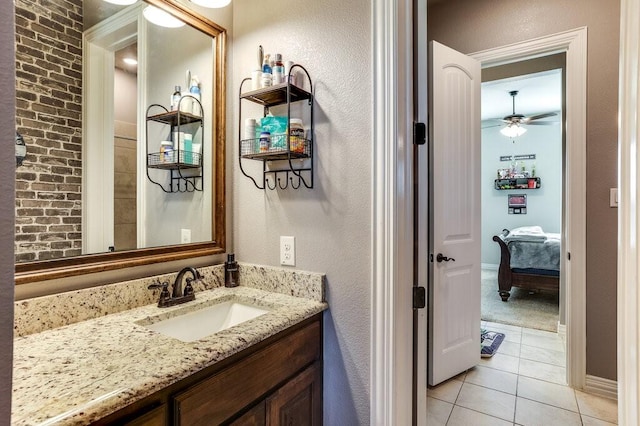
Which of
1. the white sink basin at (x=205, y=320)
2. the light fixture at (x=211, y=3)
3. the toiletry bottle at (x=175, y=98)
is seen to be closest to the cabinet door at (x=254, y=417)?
the white sink basin at (x=205, y=320)

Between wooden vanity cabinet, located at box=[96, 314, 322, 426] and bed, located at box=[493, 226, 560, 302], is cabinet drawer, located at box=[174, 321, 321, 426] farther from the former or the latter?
bed, located at box=[493, 226, 560, 302]

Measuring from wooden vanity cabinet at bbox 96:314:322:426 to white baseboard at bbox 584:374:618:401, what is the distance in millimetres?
2074

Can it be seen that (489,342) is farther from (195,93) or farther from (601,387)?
(195,93)

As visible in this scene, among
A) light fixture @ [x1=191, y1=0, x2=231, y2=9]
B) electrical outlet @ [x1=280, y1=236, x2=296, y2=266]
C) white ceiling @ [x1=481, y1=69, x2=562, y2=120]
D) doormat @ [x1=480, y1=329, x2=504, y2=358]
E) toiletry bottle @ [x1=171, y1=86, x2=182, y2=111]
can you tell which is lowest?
doormat @ [x1=480, y1=329, x2=504, y2=358]

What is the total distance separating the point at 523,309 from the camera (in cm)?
384

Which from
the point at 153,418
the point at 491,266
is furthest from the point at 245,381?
the point at 491,266

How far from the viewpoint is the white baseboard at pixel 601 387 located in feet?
6.89

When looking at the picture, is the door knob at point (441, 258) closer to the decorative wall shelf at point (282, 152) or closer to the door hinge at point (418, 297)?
the door hinge at point (418, 297)

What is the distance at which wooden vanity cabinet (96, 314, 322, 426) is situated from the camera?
2.42 ft

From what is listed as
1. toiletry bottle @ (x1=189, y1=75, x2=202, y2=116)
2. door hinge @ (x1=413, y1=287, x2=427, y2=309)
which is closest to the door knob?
door hinge @ (x1=413, y1=287, x2=427, y2=309)

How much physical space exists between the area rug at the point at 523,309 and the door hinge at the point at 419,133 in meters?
2.96

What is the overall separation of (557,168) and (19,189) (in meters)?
7.09

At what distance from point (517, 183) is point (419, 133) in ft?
18.8

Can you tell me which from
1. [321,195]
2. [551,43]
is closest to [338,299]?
[321,195]
